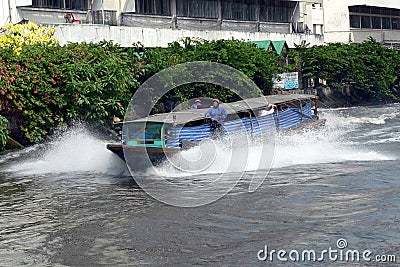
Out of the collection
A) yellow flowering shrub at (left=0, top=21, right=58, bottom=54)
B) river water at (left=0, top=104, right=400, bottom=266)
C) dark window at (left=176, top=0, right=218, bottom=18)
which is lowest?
river water at (left=0, top=104, right=400, bottom=266)

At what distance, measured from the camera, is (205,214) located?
1360 cm

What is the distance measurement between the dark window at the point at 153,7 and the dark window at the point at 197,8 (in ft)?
2.75

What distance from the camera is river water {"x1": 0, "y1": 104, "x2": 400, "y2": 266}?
11008 millimetres

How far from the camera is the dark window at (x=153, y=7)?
121 ft

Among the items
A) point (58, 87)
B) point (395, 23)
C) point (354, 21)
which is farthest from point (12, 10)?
point (395, 23)

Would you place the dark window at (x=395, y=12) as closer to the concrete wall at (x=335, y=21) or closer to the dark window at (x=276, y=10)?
the concrete wall at (x=335, y=21)

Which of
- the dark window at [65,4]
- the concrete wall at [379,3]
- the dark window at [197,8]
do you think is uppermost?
the concrete wall at [379,3]

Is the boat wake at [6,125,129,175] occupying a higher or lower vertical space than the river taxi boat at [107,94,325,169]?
lower

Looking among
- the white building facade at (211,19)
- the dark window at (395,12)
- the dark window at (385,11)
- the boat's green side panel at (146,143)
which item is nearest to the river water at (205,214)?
the boat's green side panel at (146,143)

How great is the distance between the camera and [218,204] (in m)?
14.5

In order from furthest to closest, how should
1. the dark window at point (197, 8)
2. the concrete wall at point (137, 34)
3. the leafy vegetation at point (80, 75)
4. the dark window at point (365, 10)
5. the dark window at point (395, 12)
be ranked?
the dark window at point (395, 12), the dark window at point (365, 10), the dark window at point (197, 8), the concrete wall at point (137, 34), the leafy vegetation at point (80, 75)

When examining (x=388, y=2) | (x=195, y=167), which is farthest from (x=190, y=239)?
(x=388, y=2)

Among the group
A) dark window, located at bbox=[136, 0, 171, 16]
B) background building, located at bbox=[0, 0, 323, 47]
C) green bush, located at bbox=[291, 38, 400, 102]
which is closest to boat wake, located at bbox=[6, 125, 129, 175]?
background building, located at bbox=[0, 0, 323, 47]

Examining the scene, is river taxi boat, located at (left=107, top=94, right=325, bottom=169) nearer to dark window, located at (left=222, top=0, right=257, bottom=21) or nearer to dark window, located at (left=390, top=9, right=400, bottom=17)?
dark window, located at (left=222, top=0, right=257, bottom=21)
